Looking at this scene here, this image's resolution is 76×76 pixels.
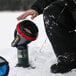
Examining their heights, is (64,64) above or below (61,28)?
below

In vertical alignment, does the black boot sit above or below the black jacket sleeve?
below

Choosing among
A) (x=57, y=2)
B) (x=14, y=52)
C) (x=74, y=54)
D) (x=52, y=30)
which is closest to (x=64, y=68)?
(x=74, y=54)

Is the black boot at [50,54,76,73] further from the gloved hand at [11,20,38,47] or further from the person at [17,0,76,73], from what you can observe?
the gloved hand at [11,20,38,47]

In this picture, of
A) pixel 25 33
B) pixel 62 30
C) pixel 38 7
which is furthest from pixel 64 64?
pixel 38 7

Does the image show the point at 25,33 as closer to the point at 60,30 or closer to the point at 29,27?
the point at 29,27

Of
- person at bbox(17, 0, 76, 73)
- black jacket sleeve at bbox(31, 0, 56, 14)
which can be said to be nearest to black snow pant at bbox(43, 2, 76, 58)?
person at bbox(17, 0, 76, 73)

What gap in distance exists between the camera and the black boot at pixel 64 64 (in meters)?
2.67

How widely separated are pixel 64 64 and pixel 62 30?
0.31 metres

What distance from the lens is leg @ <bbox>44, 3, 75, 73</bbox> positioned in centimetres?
262

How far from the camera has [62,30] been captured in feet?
8.57

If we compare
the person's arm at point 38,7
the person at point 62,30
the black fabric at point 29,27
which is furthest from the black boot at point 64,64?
the person's arm at point 38,7

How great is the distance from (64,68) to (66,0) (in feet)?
1.98

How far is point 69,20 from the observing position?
2.63m

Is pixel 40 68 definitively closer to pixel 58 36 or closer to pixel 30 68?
pixel 30 68
